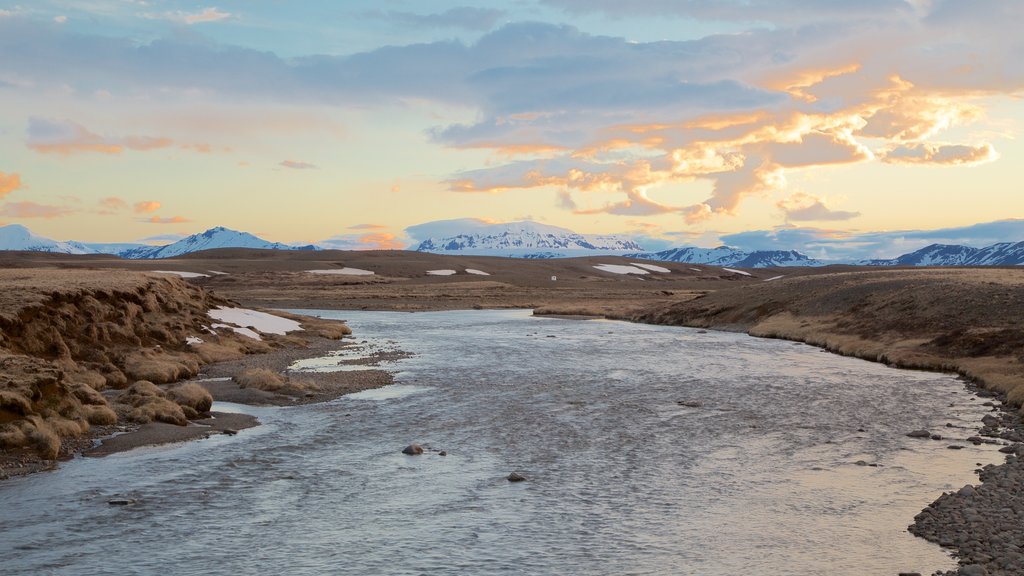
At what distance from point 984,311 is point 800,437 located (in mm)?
27779

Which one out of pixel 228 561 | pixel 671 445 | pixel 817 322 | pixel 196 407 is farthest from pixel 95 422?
pixel 817 322

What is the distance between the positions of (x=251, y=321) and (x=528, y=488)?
38.1m

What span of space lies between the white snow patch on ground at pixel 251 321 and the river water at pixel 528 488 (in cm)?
2009

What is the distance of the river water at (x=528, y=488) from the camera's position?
1316 centimetres

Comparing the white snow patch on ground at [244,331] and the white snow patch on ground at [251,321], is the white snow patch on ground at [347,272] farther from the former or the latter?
the white snow patch on ground at [244,331]

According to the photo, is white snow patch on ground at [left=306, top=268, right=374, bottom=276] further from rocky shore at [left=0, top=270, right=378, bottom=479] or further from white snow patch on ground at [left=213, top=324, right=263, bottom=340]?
white snow patch on ground at [left=213, top=324, right=263, bottom=340]

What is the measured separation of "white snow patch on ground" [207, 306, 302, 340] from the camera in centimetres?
4781

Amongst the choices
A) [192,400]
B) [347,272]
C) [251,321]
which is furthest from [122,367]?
[347,272]

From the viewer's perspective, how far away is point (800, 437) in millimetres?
22359

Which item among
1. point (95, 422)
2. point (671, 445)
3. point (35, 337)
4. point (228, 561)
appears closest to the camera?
point (228, 561)

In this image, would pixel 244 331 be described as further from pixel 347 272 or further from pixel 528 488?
pixel 347 272

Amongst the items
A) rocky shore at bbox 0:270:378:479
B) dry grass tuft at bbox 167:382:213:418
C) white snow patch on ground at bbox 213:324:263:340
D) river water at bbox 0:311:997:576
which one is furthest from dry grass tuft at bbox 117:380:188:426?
white snow patch on ground at bbox 213:324:263:340

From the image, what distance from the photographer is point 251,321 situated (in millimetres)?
51625

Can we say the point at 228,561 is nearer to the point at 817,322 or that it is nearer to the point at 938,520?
the point at 938,520
